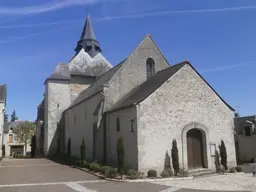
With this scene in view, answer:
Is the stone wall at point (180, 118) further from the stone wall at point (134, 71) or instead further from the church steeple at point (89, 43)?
the church steeple at point (89, 43)

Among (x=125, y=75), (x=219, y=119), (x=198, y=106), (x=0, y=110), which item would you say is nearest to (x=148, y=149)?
(x=198, y=106)

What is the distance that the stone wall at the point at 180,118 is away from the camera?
15914mm

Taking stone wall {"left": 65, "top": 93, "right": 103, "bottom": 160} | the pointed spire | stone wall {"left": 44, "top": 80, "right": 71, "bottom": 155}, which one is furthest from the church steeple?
stone wall {"left": 65, "top": 93, "right": 103, "bottom": 160}

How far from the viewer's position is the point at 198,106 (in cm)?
1756

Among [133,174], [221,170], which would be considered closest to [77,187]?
[133,174]

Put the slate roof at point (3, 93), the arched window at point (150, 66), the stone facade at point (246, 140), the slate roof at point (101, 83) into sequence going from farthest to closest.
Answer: the slate roof at point (3, 93) < the stone facade at point (246, 140) < the arched window at point (150, 66) < the slate roof at point (101, 83)

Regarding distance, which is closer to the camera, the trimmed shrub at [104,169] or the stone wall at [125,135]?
the trimmed shrub at [104,169]

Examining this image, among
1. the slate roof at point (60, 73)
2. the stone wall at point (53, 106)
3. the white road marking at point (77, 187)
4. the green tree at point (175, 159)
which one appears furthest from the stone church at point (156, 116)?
the slate roof at point (60, 73)

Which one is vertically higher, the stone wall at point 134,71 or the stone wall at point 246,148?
the stone wall at point 134,71

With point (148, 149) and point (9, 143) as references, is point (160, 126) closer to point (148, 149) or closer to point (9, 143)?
point (148, 149)

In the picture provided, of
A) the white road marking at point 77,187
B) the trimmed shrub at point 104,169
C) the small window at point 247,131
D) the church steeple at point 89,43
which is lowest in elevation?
the white road marking at point 77,187

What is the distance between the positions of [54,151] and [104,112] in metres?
17.0

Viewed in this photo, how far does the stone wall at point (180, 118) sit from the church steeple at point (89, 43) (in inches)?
1097

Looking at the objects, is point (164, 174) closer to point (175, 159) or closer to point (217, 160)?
point (175, 159)
